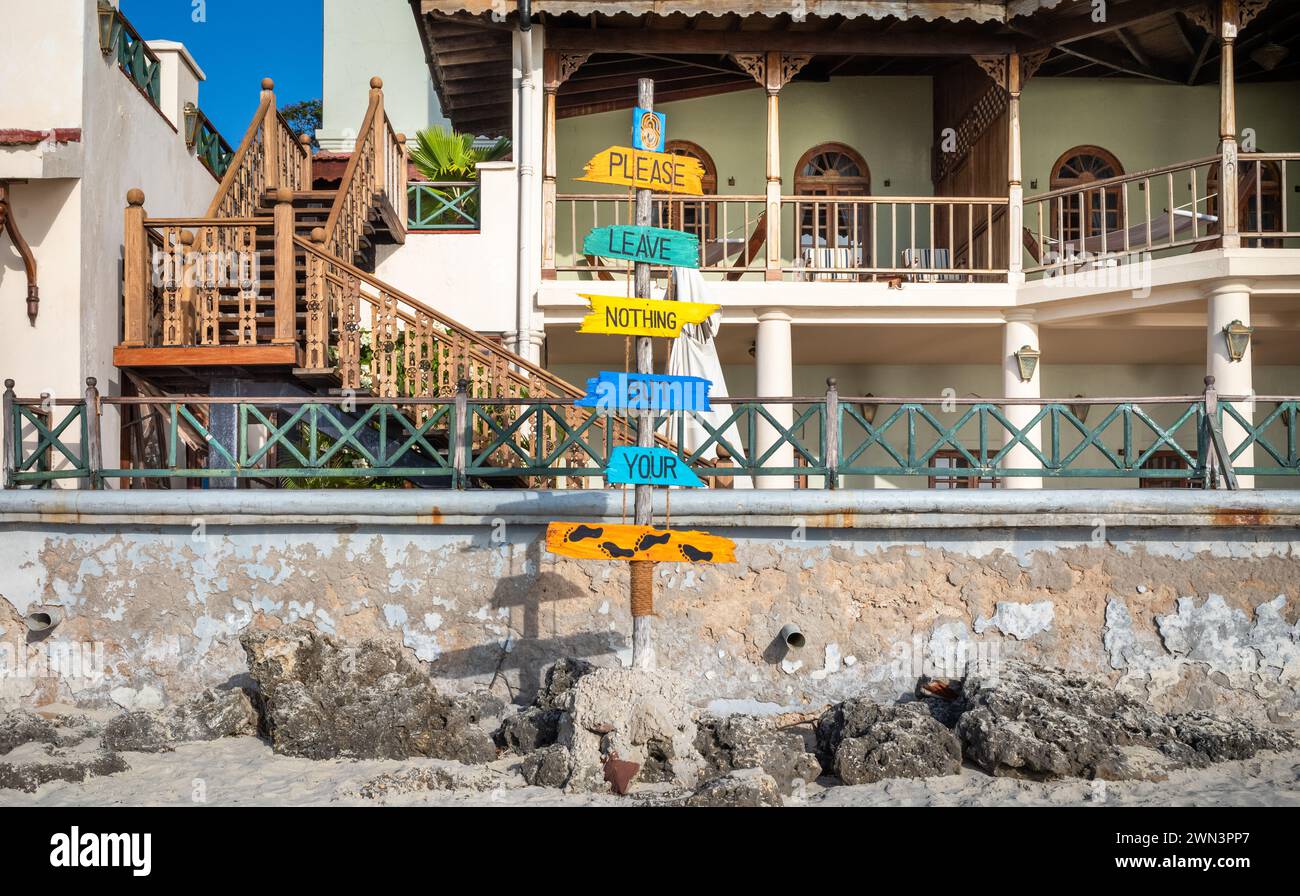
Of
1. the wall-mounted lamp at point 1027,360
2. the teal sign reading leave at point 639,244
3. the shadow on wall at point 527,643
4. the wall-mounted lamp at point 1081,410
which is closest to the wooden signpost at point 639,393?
the teal sign reading leave at point 639,244

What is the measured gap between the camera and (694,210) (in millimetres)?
15414

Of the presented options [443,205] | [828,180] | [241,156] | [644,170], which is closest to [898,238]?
[828,180]

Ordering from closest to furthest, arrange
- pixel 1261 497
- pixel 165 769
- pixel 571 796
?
pixel 571 796 → pixel 165 769 → pixel 1261 497

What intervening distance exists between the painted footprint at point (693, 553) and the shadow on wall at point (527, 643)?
1.34 m

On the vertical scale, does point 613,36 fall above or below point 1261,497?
above

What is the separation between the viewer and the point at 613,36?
13625 mm

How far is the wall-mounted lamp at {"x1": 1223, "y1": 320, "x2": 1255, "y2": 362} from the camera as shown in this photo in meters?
12.3

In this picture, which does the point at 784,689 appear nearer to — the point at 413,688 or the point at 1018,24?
the point at 413,688

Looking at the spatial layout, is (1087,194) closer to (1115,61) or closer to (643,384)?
(1115,61)

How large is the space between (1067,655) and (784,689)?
193 centimetres

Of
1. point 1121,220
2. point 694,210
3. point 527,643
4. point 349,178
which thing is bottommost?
point 527,643

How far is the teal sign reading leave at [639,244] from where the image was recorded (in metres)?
7.28

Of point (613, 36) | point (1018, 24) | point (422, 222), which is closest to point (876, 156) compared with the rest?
point (1018, 24)

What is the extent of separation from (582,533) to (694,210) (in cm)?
878
